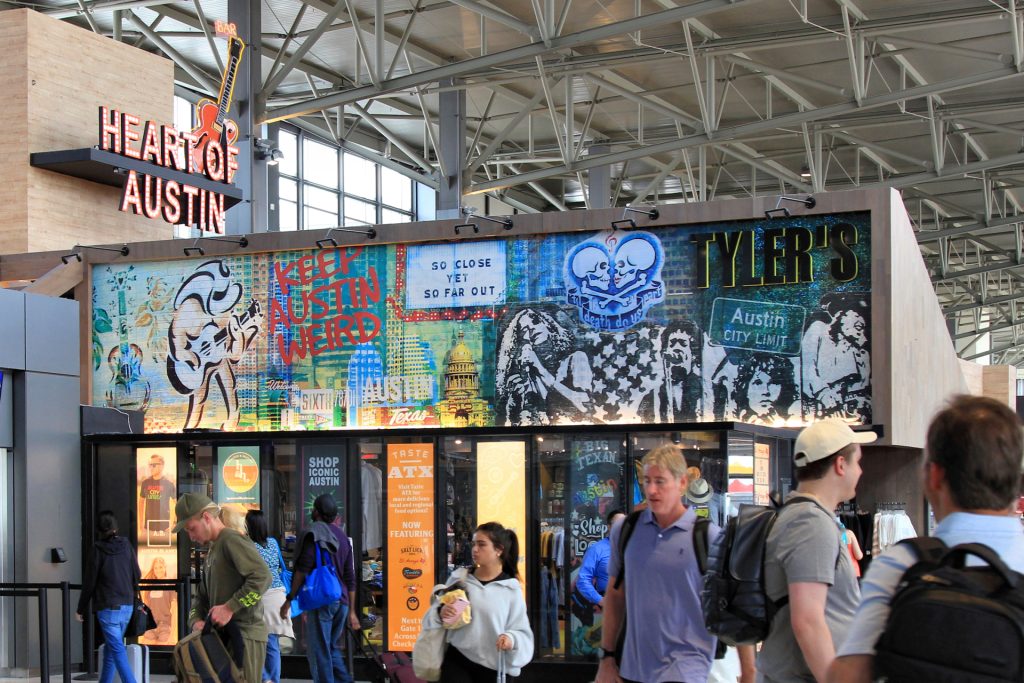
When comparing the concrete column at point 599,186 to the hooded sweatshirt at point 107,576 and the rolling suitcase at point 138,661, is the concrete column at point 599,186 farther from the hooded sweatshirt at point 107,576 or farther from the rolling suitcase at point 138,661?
the hooded sweatshirt at point 107,576

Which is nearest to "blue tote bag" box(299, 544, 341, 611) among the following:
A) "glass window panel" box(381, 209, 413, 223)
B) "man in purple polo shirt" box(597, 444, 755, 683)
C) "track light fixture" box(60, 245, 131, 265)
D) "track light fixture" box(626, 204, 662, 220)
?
"man in purple polo shirt" box(597, 444, 755, 683)

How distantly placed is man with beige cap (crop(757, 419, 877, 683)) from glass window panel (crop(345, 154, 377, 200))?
106 feet

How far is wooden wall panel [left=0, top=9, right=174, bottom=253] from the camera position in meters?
18.2

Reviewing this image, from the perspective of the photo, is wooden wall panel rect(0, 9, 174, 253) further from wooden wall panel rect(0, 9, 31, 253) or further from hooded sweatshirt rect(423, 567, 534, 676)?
hooded sweatshirt rect(423, 567, 534, 676)

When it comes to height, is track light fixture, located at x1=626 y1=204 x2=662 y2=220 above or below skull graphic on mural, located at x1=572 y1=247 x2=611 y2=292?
above

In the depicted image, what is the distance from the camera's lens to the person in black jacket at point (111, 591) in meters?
11.3

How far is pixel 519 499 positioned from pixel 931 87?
13.9 m

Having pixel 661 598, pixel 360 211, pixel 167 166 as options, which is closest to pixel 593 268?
pixel 167 166

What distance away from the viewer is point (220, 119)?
863 inches

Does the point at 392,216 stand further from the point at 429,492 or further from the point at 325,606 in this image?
the point at 325,606

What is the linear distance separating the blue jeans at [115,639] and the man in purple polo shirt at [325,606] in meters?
1.64

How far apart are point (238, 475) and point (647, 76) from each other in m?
16.2

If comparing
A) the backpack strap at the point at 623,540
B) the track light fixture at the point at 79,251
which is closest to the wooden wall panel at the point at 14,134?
the track light fixture at the point at 79,251

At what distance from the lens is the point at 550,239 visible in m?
14.5
